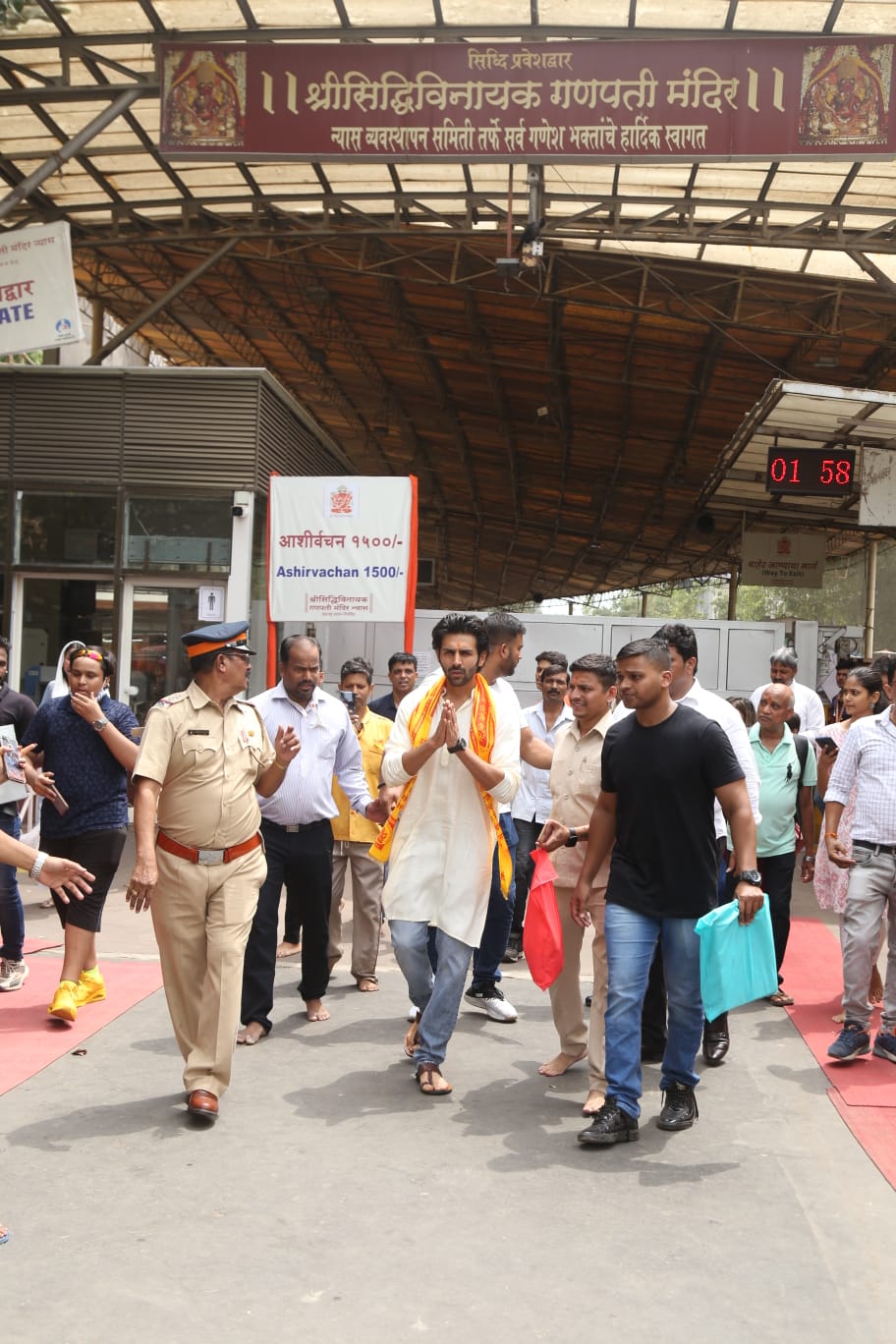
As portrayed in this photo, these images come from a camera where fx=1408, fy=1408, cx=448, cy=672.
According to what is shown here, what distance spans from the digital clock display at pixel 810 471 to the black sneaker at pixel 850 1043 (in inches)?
359

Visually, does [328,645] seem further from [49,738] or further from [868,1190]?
[868,1190]

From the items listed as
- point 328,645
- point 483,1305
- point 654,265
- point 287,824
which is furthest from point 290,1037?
point 654,265

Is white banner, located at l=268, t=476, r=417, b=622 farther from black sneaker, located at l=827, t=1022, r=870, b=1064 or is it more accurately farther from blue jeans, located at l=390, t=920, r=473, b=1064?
black sneaker, located at l=827, t=1022, r=870, b=1064

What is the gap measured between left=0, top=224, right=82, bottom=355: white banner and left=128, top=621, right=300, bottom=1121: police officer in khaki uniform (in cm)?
745

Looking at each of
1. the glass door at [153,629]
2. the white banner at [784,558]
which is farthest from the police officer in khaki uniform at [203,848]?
the white banner at [784,558]

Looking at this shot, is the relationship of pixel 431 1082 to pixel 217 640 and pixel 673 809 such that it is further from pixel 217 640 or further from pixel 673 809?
pixel 217 640

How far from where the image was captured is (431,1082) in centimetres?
580

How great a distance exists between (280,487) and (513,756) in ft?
20.4

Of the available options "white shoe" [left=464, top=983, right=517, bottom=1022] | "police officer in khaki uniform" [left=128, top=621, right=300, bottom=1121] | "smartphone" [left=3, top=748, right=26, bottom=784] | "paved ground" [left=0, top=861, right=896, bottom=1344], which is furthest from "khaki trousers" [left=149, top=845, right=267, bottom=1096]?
"white shoe" [left=464, top=983, right=517, bottom=1022]

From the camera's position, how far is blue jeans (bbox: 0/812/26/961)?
7.39 meters

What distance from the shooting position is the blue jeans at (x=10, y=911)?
24.3ft

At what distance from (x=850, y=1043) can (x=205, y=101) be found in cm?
887

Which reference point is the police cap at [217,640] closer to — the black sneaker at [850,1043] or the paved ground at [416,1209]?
the paved ground at [416,1209]

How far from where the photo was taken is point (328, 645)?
51.6 ft
